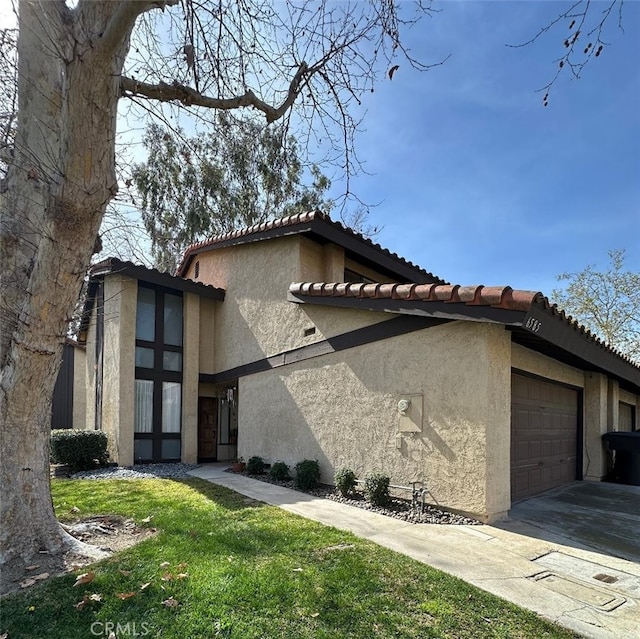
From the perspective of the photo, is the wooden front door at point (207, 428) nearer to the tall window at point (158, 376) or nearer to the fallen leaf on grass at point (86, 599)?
the tall window at point (158, 376)

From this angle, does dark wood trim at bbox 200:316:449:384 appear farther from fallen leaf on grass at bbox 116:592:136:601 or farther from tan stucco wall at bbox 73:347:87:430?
tan stucco wall at bbox 73:347:87:430

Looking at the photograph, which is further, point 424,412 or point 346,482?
point 346,482

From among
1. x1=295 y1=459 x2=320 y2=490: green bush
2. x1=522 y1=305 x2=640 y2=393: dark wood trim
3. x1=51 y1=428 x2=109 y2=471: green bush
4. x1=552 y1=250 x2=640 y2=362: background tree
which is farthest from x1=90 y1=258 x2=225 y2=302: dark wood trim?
x1=552 y1=250 x2=640 y2=362: background tree

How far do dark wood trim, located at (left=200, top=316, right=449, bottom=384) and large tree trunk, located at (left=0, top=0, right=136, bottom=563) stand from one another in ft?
16.7

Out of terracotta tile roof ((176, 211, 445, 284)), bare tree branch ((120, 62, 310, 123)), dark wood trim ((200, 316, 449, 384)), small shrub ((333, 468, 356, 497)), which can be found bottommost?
small shrub ((333, 468, 356, 497))

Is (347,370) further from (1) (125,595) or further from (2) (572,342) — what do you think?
(1) (125,595)

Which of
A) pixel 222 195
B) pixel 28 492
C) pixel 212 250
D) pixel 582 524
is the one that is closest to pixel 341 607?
pixel 28 492

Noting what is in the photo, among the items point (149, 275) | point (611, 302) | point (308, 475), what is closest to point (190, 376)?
point (149, 275)

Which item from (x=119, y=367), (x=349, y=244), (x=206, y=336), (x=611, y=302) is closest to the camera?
(x=349, y=244)

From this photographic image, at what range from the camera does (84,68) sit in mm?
4336

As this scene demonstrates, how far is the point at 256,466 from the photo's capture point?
410 inches

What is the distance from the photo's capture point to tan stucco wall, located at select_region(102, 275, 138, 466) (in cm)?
1123

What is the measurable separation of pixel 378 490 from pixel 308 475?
179 centimetres

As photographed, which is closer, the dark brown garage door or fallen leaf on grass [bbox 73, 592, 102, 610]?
fallen leaf on grass [bbox 73, 592, 102, 610]
